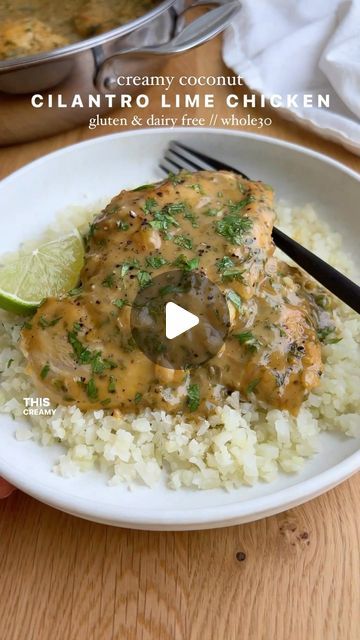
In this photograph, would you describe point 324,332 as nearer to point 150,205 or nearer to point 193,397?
point 193,397

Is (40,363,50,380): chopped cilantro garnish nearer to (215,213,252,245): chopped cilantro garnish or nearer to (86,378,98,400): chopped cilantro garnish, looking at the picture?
(86,378,98,400): chopped cilantro garnish

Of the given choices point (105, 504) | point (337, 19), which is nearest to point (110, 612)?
point (105, 504)

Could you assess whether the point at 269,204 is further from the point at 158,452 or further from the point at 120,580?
the point at 120,580

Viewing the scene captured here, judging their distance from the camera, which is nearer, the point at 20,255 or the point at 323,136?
the point at 20,255

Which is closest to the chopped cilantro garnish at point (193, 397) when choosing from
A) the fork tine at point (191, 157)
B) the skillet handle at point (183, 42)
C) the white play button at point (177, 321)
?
the white play button at point (177, 321)

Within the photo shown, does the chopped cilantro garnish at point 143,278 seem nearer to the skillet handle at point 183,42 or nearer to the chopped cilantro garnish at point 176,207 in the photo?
the chopped cilantro garnish at point 176,207
